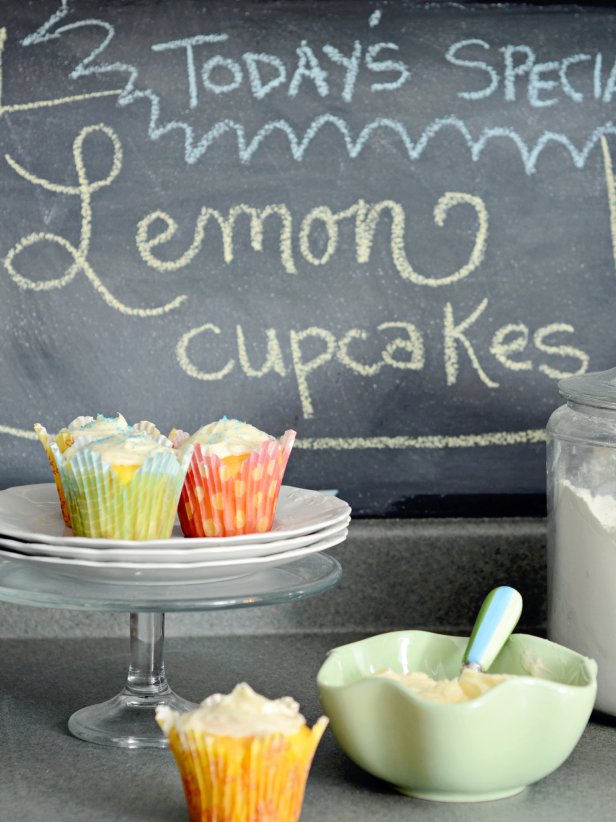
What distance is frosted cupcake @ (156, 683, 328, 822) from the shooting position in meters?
0.84

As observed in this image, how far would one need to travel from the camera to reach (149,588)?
1.03m

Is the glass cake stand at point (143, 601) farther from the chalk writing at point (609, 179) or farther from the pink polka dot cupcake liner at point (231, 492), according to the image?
the chalk writing at point (609, 179)

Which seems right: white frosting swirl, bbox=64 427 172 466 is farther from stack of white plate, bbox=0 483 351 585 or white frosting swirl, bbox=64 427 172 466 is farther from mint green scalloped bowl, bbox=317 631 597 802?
mint green scalloped bowl, bbox=317 631 597 802

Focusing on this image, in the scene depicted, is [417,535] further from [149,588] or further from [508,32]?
[508,32]

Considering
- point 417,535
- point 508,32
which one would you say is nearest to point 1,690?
point 417,535

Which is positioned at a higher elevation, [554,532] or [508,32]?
[508,32]

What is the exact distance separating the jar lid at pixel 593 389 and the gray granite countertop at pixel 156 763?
0.30 meters

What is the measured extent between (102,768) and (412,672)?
0.92 feet

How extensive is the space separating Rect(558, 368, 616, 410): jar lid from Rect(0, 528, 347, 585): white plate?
0.30 meters

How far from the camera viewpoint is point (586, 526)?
114cm

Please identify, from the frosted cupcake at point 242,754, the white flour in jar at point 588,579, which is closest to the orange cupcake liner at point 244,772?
the frosted cupcake at point 242,754

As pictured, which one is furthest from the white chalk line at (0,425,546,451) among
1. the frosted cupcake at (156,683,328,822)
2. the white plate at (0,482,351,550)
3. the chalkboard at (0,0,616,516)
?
the frosted cupcake at (156,683,328,822)

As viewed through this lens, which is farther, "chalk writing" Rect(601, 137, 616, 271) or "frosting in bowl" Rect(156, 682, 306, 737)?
"chalk writing" Rect(601, 137, 616, 271)

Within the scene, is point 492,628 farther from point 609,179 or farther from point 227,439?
point 609,179
